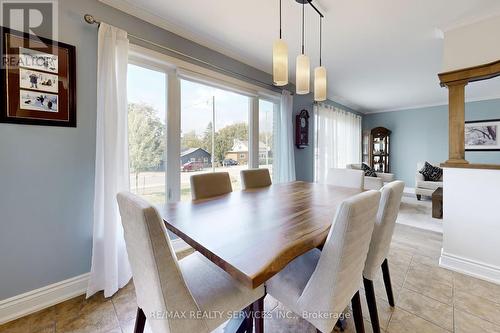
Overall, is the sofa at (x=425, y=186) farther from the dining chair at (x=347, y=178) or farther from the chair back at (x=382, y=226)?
the chair back at (x=382, y=226)

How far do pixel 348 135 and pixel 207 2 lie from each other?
473 centimetres

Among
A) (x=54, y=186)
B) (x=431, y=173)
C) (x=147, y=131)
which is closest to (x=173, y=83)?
(x=147, y=131)

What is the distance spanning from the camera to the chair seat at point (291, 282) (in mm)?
1004

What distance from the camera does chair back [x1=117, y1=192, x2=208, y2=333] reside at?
0.70 meters

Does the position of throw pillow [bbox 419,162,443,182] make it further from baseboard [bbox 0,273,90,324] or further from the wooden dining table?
baseboard [bbox 0,273,90,324]

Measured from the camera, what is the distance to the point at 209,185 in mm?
1862

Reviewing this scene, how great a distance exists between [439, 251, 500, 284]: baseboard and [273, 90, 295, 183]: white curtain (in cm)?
198

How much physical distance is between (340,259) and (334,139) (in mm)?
4394

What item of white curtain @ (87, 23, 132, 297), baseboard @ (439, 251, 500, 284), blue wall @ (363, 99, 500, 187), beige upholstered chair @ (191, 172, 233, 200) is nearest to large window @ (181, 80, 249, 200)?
beige upholstered chair @ (191, 172, 233, 200)

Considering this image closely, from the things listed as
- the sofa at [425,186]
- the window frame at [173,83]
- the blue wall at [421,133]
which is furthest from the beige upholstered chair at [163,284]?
the blue wall at [421,133]

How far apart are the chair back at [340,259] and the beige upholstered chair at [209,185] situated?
1.10m

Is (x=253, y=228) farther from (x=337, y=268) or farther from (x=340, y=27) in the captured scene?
(x=340, y=27)

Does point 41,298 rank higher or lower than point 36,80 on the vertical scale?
lower

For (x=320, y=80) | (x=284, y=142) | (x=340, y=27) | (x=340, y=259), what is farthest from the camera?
(x=284, y=142)
